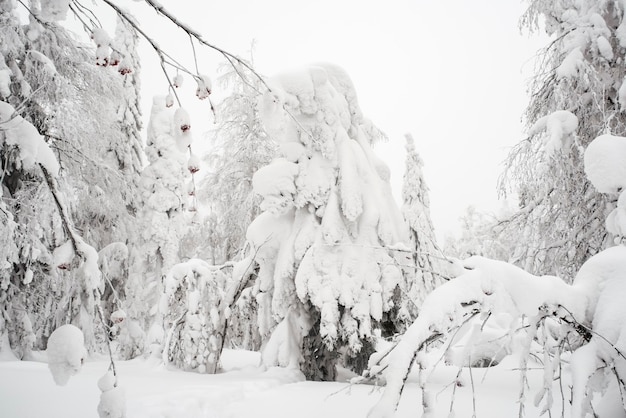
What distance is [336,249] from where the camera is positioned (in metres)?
7.59

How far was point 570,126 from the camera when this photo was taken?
5227mm

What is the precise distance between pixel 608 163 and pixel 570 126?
149 inches

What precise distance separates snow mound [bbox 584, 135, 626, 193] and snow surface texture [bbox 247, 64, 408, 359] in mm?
5111

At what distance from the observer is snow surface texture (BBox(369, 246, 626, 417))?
5.09ft

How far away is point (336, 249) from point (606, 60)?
530 cm

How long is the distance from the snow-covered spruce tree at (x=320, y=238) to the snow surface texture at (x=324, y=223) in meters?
0.02

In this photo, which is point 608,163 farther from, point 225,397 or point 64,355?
point 225,397

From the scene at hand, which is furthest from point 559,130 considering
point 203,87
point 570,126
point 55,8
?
point 55,8

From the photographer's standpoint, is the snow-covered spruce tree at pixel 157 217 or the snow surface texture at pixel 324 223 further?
the snow-covered spruce tree at pixel 157 217

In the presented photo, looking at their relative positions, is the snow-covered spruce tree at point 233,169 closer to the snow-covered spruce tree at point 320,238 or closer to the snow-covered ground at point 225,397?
the snow-covered spruce tree at point 320,238

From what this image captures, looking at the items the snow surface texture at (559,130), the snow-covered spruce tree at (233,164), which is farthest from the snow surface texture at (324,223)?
the snow-covered spruce tree at (233,164)

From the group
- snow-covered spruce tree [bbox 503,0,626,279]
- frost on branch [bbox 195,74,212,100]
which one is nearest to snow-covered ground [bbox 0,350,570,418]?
snow-covered spruce tree [bbox 503,0,626,279]

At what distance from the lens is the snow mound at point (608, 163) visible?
6.81 feet

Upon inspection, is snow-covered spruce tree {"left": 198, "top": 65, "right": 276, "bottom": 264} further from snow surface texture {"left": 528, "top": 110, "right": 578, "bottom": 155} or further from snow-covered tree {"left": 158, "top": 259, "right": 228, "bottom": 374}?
snow surface texture {"left": 528, "top": 110, "right": 578, "bottom": 155}
